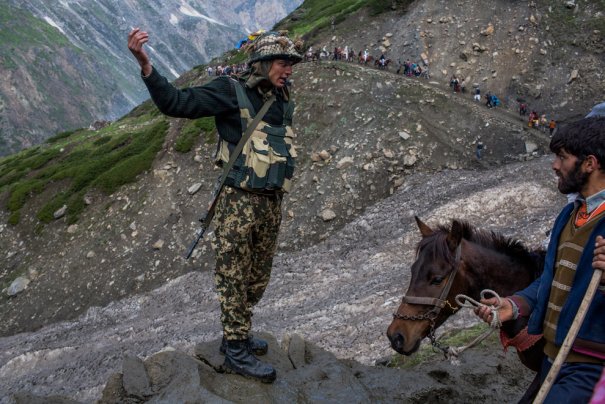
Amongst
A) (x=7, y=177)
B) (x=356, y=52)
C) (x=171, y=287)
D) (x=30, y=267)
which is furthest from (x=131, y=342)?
(x=7, y=177)

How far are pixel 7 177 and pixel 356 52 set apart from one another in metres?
30.4

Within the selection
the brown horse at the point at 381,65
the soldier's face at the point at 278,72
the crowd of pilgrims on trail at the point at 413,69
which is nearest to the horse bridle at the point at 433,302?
the soldier's face at the point at 278,72

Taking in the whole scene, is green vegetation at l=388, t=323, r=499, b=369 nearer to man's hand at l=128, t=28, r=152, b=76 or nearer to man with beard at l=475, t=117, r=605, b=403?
man with beard at l=475, t=117, r=605, b=403

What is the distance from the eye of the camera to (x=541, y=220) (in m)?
18.0

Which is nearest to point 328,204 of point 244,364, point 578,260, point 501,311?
point 244,364

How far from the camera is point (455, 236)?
189 inches

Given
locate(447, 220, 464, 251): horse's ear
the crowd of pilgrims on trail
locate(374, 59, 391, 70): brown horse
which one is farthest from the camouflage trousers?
locate(374, 59, 391, 70): brown horse

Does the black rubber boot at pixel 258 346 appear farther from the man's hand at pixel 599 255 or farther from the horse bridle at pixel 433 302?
the man's hand at pixel 599 255

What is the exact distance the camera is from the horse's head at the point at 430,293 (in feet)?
15.5

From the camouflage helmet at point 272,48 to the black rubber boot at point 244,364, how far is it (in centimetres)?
344

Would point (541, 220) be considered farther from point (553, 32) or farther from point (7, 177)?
point (7, 177)

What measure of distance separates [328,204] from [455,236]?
1944 cm

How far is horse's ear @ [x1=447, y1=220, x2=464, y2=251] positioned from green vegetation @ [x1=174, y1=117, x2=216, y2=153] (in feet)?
85.1

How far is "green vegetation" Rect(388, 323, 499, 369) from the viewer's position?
28.0 ft
